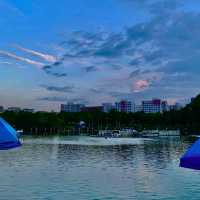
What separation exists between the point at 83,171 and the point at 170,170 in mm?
6695

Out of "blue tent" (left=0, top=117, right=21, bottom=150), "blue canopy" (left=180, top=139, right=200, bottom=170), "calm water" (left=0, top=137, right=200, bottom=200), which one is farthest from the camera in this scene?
"calm water" (left=0, top=137, right=200, bottom=200)

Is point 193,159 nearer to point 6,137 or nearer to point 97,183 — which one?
point 6,137

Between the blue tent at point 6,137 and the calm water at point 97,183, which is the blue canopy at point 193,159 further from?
the calm water at point 97,183

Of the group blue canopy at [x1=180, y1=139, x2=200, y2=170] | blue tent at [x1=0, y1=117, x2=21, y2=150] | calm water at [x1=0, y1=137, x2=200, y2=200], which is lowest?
calm water at [x1=0, y1=137, x2=200, y2=200]

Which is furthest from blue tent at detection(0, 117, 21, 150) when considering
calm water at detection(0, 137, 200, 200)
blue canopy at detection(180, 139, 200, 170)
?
calm water at detection(0, 137, 200, 200)

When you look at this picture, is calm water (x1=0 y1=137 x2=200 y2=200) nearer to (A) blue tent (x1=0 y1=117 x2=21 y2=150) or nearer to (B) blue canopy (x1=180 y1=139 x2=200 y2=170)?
(A) blue tent (x1=0 y1=117 x2=21 y2=150)

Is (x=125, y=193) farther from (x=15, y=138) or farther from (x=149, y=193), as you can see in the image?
(x=15, y=138)

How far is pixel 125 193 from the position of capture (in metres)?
22.9

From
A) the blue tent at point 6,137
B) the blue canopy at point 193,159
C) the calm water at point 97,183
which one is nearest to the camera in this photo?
the blue canopy at point 193,159

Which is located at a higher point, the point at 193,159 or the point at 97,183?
the point at 193,159

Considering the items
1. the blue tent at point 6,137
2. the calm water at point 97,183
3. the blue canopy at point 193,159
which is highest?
the blue tent at point 6,137

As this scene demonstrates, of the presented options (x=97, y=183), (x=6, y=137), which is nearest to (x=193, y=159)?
(x=6, y=137)

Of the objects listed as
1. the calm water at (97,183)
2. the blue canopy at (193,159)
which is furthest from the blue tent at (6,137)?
the calm water at (97,183)

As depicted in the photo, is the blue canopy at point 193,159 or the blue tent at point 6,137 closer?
the blue canopy at point 193,159
